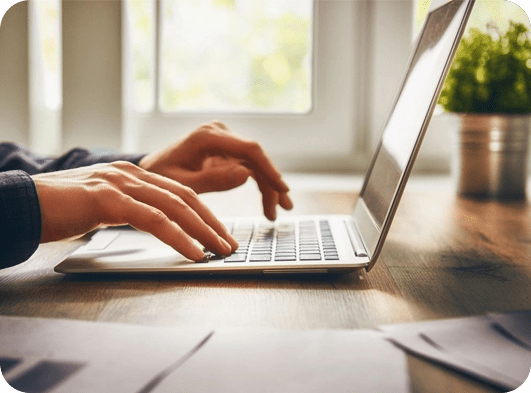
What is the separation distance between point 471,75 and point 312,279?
77 cm

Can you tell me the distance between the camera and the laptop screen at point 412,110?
517 mm

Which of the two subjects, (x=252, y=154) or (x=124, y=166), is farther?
(x=252, y=154)

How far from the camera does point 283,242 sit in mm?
612

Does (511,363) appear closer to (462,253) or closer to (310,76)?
(462,253)

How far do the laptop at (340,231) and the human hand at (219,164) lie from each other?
0.05m

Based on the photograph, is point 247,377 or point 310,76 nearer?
point 247,377

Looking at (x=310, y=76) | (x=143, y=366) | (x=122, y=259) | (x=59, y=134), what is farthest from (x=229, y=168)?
(x=59, y=134)

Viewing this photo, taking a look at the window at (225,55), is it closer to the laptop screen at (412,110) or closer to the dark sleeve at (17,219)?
the laptop screen at (412,110)

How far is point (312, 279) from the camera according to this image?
1.68ft

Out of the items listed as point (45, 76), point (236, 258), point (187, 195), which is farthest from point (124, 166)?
point (45, 76)

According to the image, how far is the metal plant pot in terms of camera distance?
1.05 meters

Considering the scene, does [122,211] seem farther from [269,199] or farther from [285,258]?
[269,199]

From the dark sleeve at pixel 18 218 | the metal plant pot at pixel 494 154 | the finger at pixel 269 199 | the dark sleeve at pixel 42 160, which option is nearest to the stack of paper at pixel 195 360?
the dark sleeve at pixel 18 218

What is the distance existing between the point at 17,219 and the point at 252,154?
→ 37cm
